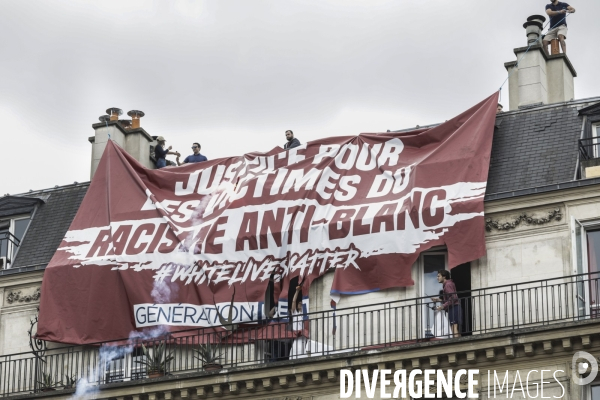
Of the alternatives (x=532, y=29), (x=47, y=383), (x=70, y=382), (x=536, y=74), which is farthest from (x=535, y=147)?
(x=47, y=383)

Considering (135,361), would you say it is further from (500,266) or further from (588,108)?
(588,108)

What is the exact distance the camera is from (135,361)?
129ft

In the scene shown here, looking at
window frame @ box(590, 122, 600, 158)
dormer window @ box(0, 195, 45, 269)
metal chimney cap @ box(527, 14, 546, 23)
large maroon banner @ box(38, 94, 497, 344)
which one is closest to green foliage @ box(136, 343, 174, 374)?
large maroon banner @ box(38, 94, 497, 344)

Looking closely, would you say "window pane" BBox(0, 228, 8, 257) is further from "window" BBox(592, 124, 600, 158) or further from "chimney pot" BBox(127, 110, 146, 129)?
"window" BBox(592, 124, 600, 158)

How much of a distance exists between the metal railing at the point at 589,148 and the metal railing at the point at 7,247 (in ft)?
44.4

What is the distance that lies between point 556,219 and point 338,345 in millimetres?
5079

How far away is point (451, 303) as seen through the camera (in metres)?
37.4

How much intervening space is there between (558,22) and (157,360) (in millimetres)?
12050

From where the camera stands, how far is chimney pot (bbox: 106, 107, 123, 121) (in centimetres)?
4688

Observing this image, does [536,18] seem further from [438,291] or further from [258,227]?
[258,227]

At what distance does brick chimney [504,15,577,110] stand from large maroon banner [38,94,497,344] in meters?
1.98

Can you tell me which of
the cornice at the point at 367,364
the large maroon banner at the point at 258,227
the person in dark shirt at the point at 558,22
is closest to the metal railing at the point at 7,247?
the large maroon banner at the point at 258,227

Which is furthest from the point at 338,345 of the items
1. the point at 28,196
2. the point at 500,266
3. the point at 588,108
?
the point at 28,196

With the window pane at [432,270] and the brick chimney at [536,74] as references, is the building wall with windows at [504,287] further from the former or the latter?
the brick chimney at [536,74]
